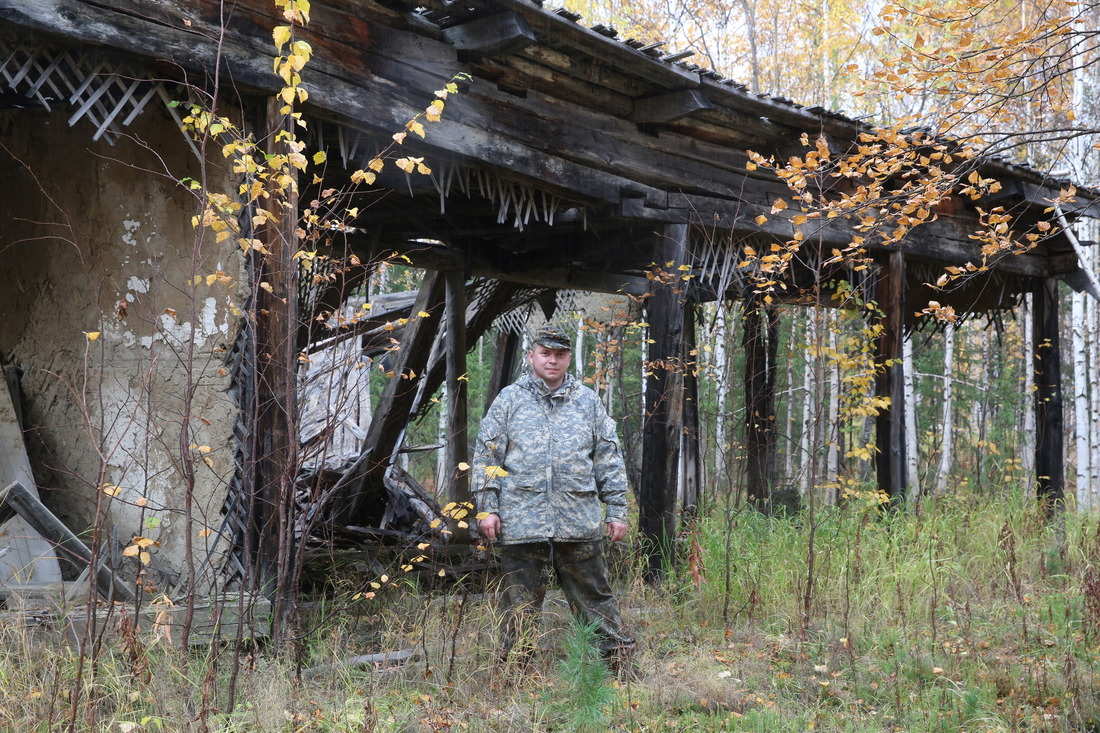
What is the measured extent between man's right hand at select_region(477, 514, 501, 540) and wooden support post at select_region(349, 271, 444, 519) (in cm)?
359

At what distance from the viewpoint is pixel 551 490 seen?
4.79 m

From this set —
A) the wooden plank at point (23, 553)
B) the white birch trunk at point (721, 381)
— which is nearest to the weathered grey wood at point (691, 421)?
the white birch trunk at point (721, 381)

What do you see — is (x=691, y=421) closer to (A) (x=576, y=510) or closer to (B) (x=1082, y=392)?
(A) (x=576, y=510)

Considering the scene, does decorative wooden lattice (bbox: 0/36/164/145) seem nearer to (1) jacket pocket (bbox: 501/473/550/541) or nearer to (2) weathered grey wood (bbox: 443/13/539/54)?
(2) weathered grey wood (bbox: 443/13/539/54)

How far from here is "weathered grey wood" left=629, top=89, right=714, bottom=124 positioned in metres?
6.50

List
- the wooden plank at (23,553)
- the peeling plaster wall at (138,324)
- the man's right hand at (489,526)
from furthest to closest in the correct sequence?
the man's right hand at (489,526) → the peeling plaster wall at (138,324) → the wooden plank at (23,553)

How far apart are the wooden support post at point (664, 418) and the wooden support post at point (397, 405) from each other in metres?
2.24

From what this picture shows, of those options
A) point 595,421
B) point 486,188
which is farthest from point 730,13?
point 595,421

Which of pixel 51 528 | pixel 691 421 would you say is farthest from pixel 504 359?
pixel 51 528

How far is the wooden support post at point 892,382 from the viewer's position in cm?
826

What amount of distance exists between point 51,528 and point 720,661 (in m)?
3.46

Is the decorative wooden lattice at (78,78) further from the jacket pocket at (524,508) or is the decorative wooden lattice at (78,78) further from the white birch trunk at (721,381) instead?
the white birch trunk at (721,381)

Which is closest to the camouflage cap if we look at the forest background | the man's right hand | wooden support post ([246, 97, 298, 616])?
the man's right hand

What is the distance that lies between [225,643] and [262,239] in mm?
1934
